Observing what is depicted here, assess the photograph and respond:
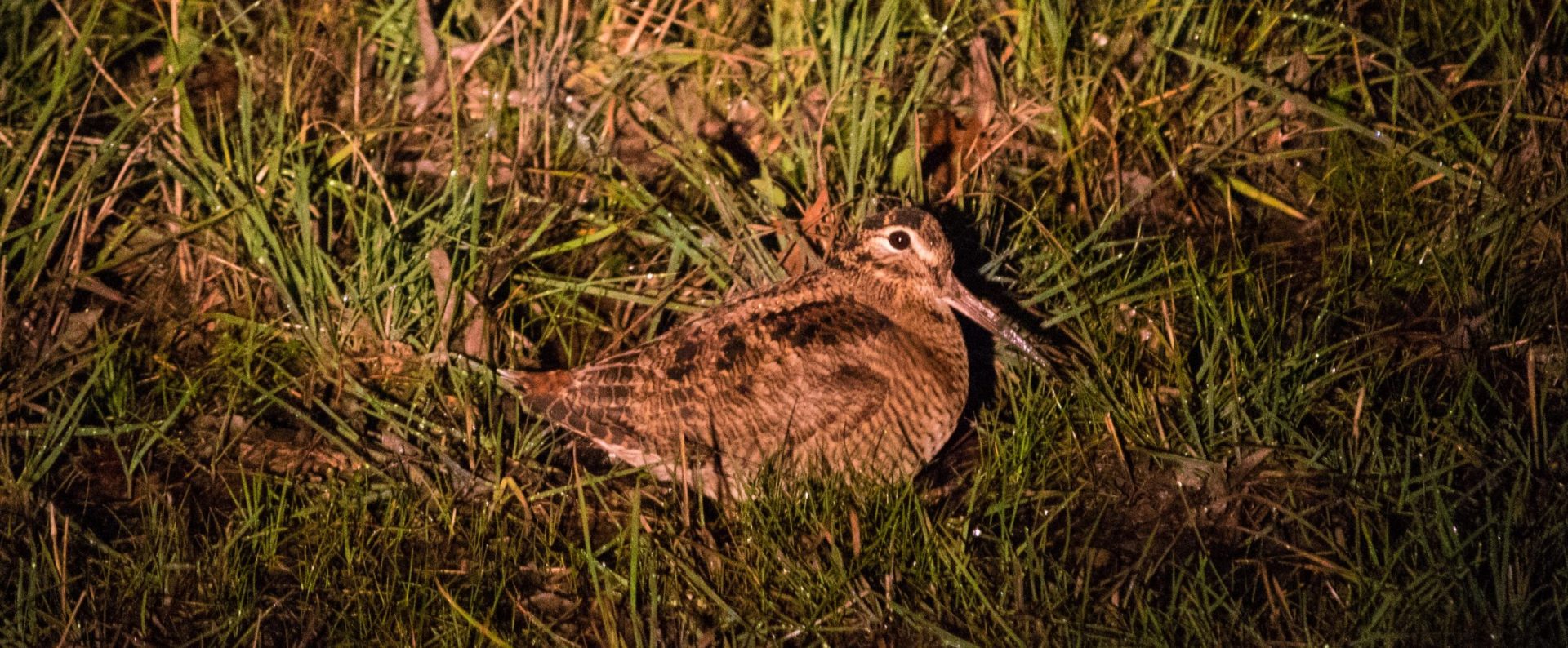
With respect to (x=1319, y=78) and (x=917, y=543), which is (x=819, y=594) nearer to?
(x=917, y=543)

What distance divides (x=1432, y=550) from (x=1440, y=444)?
40 centimetres

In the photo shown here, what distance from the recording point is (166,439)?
4.14 meters

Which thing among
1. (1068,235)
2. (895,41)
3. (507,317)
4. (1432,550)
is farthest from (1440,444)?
(507,317)

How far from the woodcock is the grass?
16cm

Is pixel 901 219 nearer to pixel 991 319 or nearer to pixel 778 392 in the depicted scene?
pixel 991 319

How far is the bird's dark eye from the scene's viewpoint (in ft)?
13.5

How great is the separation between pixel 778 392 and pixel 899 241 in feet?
1.85

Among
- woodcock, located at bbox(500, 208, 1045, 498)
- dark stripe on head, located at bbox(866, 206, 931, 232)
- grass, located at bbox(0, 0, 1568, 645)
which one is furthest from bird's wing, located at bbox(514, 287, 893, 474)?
dark stripe on head, located at bbox(866, 206, 931, 232)

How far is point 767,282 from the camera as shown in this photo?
14.9ft

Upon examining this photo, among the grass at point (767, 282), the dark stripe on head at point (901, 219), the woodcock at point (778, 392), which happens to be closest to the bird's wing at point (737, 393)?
the woodcock at point (778, 392)

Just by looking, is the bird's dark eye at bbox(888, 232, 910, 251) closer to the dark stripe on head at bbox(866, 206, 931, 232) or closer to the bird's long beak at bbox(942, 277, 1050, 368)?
the dark stripe on head at bbox(866, 206, 931, 232)

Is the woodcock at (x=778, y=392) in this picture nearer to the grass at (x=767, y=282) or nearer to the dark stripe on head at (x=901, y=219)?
the dark stripe on head at (x=901, y=219)

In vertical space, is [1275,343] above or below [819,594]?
above

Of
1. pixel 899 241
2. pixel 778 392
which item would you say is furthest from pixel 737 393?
pixel 899 241
